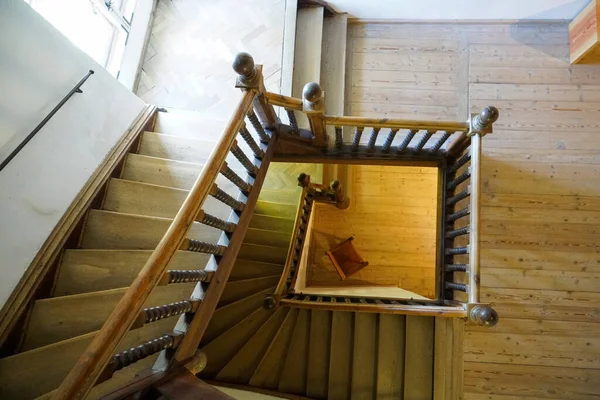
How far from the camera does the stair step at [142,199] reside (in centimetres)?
215

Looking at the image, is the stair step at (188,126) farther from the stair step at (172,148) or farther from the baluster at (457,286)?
the baluster at (457,286)

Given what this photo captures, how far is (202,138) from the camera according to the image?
2.89m

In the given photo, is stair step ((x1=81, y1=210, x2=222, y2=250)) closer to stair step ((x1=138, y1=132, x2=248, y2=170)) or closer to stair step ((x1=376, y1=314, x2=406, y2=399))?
stair step ((x1=138, y1=132, x2=248, y2=170))

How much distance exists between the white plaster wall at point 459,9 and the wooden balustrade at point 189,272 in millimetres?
1795

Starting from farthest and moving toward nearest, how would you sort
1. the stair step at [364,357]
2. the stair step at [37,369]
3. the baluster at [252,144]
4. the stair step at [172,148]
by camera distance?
the stair step at [364,357]
the stair step at [172,148]
the baluster at [252,144]
the stair step at [37,369]

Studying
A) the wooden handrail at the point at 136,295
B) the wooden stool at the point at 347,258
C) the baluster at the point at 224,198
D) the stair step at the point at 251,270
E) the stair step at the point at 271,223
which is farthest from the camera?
the wooden stool at the point at 347,258

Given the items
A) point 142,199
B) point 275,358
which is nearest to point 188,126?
point 142,199

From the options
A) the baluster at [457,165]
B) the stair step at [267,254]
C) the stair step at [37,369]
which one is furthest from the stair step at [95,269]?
the baluster at [457,165]

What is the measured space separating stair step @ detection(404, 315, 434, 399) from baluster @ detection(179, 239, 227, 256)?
64.7 inches

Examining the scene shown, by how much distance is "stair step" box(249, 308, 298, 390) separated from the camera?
109 inches

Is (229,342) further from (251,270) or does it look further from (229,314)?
(251,270)

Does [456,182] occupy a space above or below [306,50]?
below

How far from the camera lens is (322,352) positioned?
2865mm

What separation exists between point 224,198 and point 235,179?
0.15 metres
